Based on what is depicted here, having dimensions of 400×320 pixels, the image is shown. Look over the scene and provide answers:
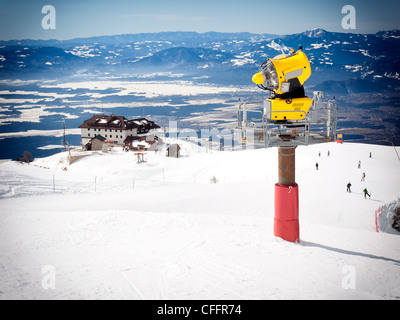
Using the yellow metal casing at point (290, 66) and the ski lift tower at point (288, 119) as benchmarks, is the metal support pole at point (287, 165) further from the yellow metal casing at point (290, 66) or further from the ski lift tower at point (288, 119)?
the yellow metal casing at point (290, 66)

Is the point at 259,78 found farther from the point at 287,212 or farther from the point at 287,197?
the point at 287,212

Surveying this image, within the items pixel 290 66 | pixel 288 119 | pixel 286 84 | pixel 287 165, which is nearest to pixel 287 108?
pixel 288 119

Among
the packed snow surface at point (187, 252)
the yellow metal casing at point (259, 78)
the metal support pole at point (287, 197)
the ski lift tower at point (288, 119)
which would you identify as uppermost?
the yellow metal casing at point (259, 78)

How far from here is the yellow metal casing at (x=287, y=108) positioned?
1395 centimetres

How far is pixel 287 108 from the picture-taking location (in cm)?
1402

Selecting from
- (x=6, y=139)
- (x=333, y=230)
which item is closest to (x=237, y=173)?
(x=333, y=230)

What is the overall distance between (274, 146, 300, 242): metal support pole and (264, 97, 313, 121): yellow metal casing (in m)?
1.25

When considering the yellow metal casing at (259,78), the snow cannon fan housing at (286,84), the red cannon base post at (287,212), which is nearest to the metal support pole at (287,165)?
the red cannon base post at (287,212)

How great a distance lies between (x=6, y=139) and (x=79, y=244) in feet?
575

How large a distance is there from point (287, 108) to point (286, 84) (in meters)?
0.99

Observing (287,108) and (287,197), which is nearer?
(287,108)

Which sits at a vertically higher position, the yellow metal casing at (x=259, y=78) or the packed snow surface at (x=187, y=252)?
the yellow metal casing at (x=259, y=78)

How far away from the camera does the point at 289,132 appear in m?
14.3
